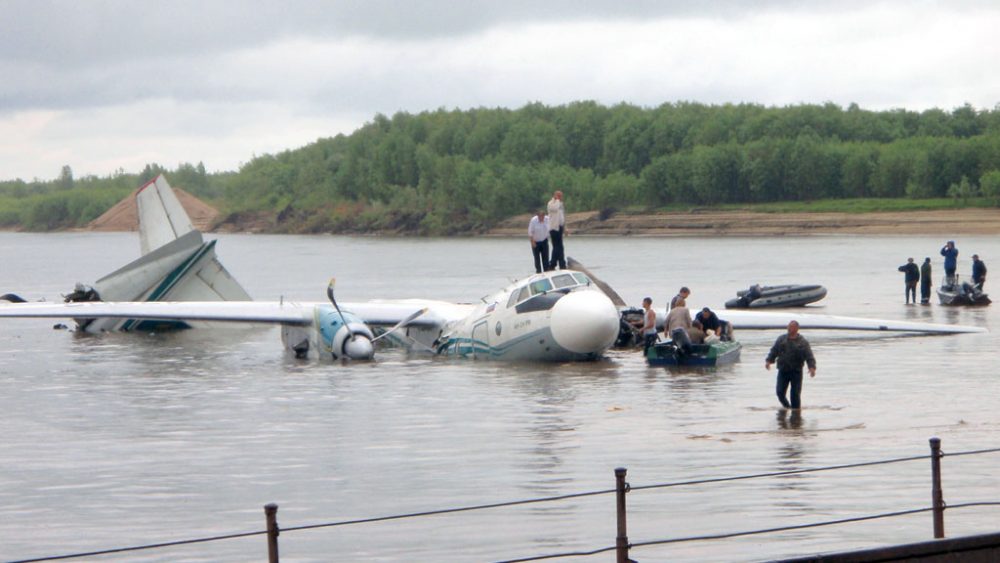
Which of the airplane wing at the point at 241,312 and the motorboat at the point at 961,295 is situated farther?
the motorboat at the point at 961,295

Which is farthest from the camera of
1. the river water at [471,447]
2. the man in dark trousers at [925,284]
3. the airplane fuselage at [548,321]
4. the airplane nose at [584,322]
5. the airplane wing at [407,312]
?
the man in dark trousers at [925,284]

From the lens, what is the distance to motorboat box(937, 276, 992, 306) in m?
44.8

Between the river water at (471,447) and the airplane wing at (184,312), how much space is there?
1.15m

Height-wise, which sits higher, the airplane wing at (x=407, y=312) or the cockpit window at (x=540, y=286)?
the cockpit window at (x=540, y=286)

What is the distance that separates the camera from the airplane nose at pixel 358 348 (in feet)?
109

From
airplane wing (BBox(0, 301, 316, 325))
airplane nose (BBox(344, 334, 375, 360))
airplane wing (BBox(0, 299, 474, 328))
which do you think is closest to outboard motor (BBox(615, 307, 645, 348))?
airplane wing (BBox(0, 299, 474, 328))

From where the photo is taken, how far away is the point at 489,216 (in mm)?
175500

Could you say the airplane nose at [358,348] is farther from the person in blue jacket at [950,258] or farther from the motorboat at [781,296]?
the person in blue jacket at [950,258]

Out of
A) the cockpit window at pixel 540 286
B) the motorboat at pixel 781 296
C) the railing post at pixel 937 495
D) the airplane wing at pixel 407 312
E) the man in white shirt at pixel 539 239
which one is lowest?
the motorboat at pixel 781 296

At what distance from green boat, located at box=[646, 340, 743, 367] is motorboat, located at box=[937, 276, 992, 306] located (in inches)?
695

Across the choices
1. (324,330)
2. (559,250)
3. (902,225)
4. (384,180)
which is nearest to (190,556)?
(559,250)

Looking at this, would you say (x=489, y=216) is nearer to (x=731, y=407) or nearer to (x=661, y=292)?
(x=661, y=292)

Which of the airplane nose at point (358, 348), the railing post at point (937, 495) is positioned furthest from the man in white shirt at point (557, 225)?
the railing post at point (937, 495)

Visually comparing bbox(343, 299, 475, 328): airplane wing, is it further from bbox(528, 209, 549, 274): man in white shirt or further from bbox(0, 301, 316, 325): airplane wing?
bbox(528, 209, 549, 274): man in white shirt
